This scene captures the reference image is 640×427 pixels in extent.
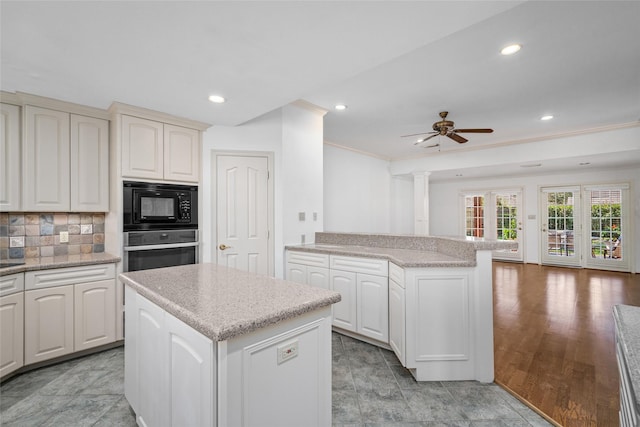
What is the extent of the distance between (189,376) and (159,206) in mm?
2247

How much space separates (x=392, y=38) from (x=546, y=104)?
9.58ft

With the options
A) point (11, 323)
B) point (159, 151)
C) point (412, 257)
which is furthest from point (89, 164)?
point (412, 257)

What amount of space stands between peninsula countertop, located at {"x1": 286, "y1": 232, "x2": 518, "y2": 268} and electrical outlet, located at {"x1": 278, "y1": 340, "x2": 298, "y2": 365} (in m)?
1.27

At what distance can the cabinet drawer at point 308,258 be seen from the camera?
308 centimetres

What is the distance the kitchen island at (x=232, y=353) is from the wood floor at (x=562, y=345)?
162cm

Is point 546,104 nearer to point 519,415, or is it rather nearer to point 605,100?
point 605,100

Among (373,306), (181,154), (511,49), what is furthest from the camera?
(181,154)

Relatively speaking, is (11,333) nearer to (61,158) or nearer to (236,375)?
(61,158)

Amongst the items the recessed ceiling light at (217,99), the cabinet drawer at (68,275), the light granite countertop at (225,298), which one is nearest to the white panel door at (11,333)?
the cabinet drawer at (68,275)

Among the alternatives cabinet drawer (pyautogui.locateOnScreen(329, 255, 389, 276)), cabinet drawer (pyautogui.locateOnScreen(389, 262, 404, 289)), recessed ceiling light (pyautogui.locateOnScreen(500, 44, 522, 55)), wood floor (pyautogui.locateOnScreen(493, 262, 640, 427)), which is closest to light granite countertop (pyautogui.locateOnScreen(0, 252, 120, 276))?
cabinet drawer (pyautogui.locateOnScreen(329, 255, 389, 276))

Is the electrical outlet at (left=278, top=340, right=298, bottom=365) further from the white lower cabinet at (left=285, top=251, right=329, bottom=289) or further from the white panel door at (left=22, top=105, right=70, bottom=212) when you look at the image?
the white panel door at (left=22, top=105, right=70, bottom=212)

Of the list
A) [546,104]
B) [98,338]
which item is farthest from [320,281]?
[546,104]

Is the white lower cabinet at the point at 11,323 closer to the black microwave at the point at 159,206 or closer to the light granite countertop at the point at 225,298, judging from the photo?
the black microwave at the point at 159,206

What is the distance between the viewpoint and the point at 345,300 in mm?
2926
